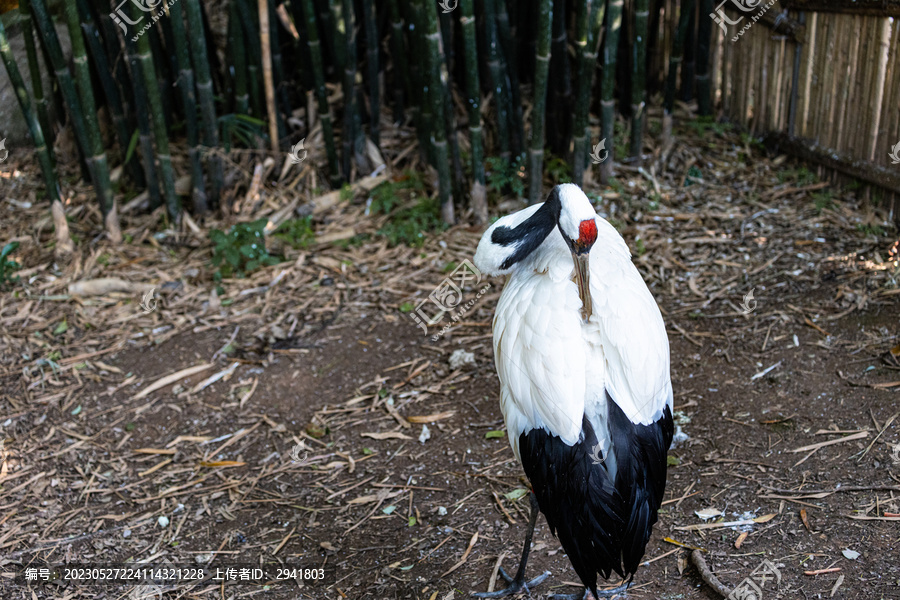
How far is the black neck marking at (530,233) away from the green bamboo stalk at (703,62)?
9.76ft

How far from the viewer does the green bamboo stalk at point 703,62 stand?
15.6 ft

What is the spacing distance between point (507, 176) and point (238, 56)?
67.4 inches

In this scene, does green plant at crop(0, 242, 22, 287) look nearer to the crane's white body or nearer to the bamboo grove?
the bamboo grove

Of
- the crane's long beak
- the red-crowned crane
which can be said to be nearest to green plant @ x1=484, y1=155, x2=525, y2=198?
the red-crowned crane

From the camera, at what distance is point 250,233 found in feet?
13.3

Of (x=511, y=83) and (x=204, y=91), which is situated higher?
(x=204, y=91)

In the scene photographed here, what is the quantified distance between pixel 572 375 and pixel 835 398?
147cm

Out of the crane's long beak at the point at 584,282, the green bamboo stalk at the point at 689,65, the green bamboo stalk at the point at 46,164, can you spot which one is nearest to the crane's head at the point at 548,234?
the crane's long beak at the point at 584,282

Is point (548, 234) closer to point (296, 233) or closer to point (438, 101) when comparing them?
point (438, 101)

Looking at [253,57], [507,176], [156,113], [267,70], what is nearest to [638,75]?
[507,176]

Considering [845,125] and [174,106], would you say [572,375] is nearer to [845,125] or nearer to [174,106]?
[845,125]

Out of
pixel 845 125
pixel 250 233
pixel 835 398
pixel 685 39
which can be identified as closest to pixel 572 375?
pixel 835 398

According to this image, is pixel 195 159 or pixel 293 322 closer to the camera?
pixel 293 322

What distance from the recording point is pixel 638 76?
4.33 m
